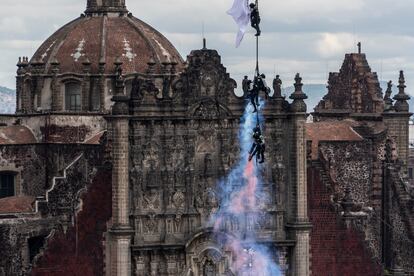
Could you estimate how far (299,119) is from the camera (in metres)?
69.1

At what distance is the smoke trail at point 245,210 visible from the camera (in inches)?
2717

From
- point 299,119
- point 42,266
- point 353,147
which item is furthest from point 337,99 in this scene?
point 42,266

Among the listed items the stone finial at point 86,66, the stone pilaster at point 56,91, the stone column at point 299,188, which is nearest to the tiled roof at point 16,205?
the stone pilaster at point 56,91

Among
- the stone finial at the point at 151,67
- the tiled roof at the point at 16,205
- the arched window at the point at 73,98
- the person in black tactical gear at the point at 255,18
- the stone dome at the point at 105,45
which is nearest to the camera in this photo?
the person in black tactical gear at the point at 255,18

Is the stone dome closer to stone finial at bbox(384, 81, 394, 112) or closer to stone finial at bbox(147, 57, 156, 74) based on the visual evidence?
stone finial at bbox(147, 57, 156, 74)

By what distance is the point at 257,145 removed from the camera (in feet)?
220

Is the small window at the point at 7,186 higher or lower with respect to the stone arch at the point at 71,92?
lower

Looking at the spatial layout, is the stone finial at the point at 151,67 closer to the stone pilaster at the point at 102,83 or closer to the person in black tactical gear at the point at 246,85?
the stone pilaster at the point at 102,83

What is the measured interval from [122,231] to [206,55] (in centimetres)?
783

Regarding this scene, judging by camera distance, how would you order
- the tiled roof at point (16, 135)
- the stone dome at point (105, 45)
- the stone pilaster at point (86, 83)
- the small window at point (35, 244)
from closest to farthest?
the small window at point (35, 244)
the tiled roof at point (16, 135)
the stone pilaster at point (86, 83)
the stone dome at point (105, 45)

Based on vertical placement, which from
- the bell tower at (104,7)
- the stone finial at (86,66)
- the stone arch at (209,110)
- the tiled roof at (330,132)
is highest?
the bell tower at (104,7)

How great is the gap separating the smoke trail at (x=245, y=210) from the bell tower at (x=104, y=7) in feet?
73.1

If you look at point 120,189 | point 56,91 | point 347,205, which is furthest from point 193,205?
point 56,91

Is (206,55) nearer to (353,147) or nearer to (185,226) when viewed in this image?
(185,226)
